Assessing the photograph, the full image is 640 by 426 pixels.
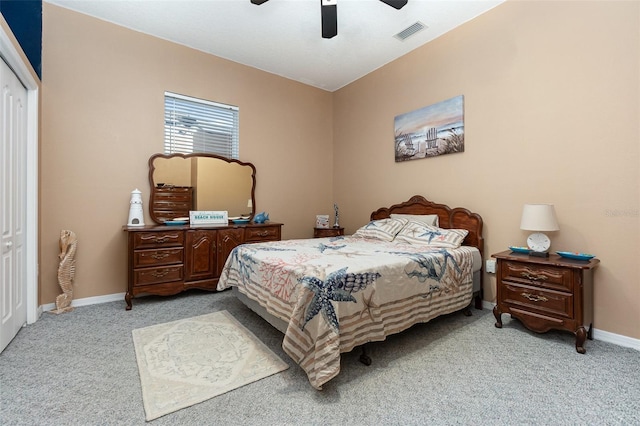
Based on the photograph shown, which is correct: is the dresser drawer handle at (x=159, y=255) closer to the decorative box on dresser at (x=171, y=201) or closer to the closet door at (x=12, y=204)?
the decorative box on dresser at (x=171, y=201)

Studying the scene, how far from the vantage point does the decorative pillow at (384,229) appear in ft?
11.4

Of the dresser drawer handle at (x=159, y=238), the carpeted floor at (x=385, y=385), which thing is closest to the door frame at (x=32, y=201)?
the carpeted floor at (x=385, y=385)

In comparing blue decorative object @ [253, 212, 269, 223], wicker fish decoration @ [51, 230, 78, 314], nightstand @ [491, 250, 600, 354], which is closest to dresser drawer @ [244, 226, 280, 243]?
blue decorative object @ [253, 212, 269, 223]

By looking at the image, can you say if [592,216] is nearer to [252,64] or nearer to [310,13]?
[310,13]

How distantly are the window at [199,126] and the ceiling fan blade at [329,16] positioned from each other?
1.99 metres

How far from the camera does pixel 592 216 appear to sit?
2473 mm

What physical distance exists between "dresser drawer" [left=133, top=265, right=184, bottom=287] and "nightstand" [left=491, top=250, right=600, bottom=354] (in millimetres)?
3264

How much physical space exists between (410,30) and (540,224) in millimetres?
2593

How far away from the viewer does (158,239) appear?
126 inches

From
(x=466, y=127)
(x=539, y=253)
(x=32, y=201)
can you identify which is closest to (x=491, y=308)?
(x=539, y=253)

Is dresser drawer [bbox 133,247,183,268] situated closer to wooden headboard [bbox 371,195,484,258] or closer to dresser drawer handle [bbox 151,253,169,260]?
dresser drawer handle [bbox 151,253,169,260]

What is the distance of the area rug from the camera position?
1.67 m

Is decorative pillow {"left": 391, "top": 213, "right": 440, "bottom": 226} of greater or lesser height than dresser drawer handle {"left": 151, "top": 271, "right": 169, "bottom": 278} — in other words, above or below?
above

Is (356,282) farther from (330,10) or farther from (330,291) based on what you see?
(330,10)
